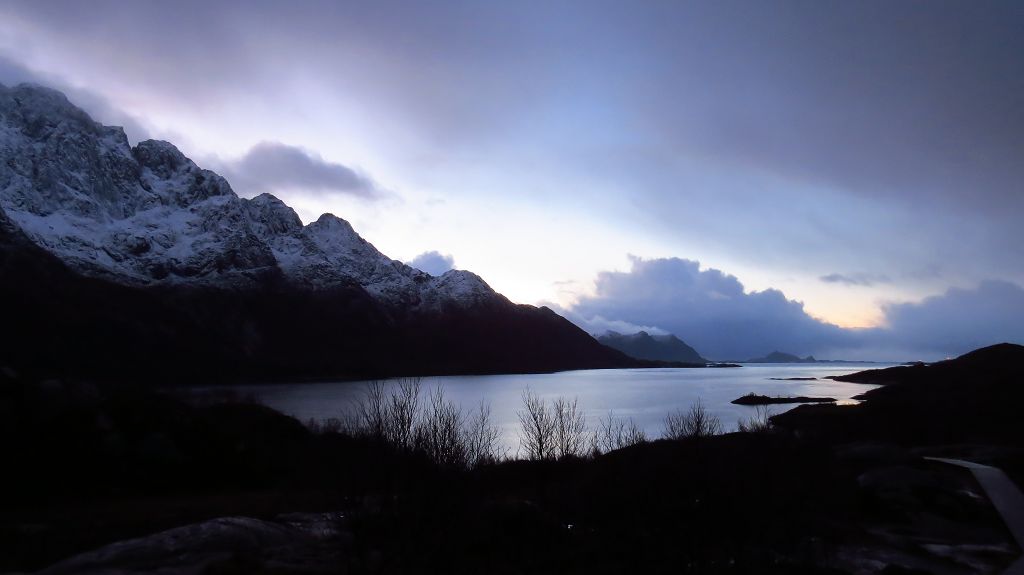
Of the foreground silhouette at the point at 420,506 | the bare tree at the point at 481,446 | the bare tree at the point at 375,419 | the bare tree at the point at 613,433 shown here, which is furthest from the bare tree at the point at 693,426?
the bare tree at the point at 375,419

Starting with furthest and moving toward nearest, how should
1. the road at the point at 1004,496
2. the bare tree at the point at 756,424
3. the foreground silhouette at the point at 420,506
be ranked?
the bare tree at the point at 756,424
the road at the point at 1004,496
the foreground silhouette at the point at 420,506

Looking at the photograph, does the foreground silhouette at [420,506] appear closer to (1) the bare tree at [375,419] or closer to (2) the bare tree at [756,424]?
(1) the bare tree at [375,419]

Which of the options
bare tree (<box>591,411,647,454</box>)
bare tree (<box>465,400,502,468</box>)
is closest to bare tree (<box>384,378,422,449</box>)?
bare tree (<box>465,400,502,468</box>)

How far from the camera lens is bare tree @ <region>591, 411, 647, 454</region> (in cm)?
4789

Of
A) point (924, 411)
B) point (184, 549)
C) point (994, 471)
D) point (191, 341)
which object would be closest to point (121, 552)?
point (184, 549)

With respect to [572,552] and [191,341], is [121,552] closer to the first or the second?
[572,552]

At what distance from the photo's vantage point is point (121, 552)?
12.8 meters

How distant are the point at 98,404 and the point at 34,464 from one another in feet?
12.8

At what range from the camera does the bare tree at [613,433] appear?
1885 inches

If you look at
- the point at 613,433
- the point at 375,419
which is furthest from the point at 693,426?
the point at 375,419

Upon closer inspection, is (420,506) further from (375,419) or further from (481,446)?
(481,446)

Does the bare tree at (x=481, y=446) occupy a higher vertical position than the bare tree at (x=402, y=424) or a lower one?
lower

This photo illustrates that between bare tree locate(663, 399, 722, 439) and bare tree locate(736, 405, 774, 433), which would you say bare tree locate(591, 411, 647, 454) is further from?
bare tree locate(736, 405, 774, 433)

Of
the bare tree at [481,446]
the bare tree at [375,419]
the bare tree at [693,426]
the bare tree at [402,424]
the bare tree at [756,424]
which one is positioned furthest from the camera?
the bare tree at [756,424]
